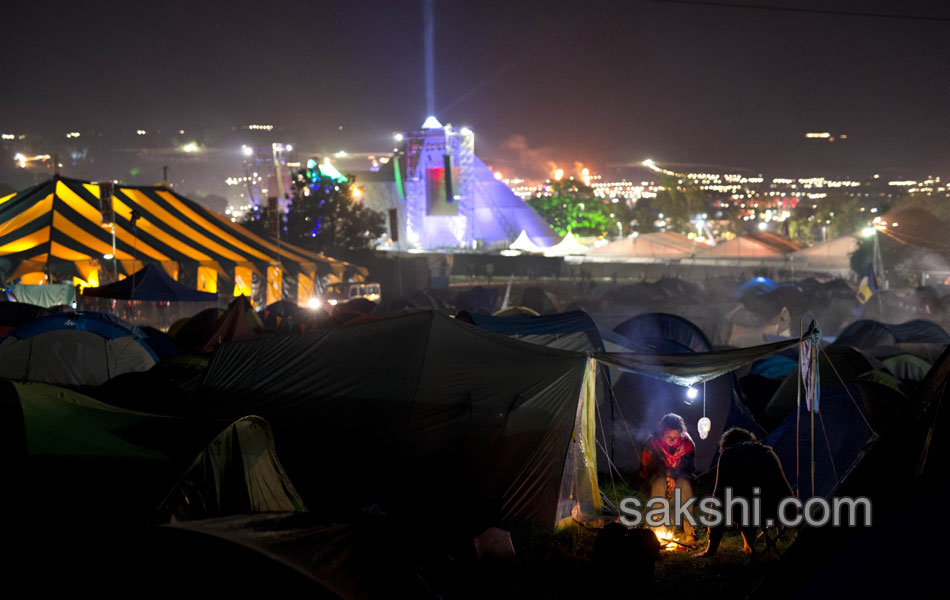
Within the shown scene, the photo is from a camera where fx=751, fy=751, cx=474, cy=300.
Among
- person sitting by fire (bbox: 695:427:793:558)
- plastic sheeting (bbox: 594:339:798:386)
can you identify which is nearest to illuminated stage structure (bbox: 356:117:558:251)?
plastic sheeting (bbox: 594:339:798:386)

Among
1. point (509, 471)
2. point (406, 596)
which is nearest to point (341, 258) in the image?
point (509, 471)

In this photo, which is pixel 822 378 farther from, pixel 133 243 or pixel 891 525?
pixel 133 243

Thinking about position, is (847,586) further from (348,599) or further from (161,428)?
(161,428)

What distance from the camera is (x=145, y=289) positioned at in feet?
52.8

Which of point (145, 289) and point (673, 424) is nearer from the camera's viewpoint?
point (673, 424)

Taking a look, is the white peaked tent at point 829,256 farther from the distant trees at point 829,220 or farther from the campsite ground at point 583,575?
the campsite ground at point 583,575

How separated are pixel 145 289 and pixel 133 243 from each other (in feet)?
14.1

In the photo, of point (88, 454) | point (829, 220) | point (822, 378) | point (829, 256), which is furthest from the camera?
point (829, 220)

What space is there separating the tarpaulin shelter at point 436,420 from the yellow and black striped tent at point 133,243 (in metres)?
11.9

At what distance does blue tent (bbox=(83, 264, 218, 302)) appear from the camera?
15.9 m

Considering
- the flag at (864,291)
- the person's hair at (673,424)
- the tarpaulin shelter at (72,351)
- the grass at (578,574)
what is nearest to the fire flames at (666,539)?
the grass at (578,574)

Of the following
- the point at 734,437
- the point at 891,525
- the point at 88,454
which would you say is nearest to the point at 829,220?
the point at 734,437

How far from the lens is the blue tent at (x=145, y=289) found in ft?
52.1

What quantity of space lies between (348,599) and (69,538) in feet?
5.72
